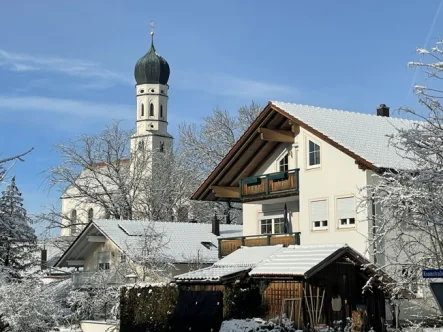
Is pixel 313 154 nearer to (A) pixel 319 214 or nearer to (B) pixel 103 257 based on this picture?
(A) pixel 319 214

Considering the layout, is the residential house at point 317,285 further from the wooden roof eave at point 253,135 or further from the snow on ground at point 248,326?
the wooden roof eave at point 253,135

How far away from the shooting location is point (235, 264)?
1248 inches

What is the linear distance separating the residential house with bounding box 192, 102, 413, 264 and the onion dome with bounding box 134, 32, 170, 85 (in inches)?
3311

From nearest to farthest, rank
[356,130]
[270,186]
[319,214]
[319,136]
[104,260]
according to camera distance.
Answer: [319,136], [319,214], [356,130], [270,186], [104,260]

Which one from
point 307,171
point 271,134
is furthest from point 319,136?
point 271,134

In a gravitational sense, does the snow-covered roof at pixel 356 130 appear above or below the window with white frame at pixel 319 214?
above

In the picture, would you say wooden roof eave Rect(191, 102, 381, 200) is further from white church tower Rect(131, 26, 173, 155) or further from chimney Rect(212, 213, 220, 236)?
white church tower Rect(131, 26, 173, 155)

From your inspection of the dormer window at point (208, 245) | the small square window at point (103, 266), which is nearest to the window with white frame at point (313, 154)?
the dormer window at point (208, 245)

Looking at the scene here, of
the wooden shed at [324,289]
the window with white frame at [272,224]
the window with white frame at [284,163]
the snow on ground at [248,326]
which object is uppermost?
the window with white frame at [284,163]

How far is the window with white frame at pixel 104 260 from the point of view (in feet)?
141

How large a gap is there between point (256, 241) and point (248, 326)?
29.9 feet

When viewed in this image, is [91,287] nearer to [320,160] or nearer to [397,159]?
[320,160]

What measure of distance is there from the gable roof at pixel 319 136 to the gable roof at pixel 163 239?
176 inches

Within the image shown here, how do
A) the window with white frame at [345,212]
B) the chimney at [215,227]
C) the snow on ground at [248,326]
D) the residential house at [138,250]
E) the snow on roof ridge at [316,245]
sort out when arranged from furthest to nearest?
1. the chimney at [215,227]
2. the residential house at [138,250]
3. the window with white frame at [345,212]
4. the snow on roof ridge at [316,245]
5. the snow on ground at [248,326]
